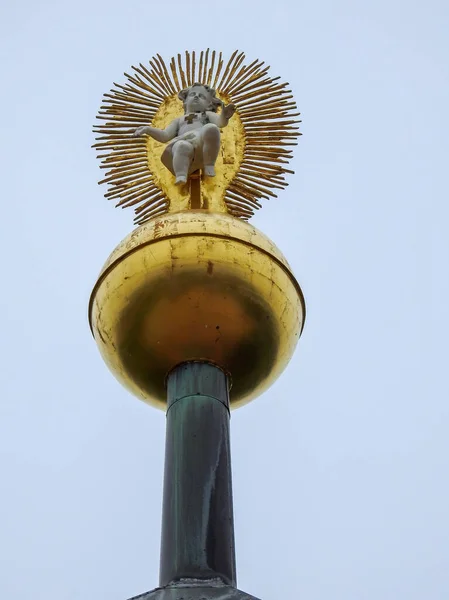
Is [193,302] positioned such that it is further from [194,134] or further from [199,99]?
[199,99]

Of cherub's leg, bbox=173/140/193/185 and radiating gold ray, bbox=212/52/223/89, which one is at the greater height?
radiating gold ray, bbox=212/52/223/89

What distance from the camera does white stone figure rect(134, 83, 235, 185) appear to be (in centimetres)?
838

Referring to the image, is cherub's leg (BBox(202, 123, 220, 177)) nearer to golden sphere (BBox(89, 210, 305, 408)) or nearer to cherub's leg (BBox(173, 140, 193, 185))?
cherub's leg (BBox(173, 140, 193, 185))

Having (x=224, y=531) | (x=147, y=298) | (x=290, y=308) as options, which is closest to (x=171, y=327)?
(x=147, y=298)

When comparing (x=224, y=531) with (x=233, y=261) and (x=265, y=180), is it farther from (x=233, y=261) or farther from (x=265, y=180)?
(x=265, y=180)

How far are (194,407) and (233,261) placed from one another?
1.03 m

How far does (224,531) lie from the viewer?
641 centimetres

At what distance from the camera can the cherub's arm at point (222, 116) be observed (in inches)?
322

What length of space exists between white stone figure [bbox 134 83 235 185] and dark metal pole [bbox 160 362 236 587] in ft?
6.18

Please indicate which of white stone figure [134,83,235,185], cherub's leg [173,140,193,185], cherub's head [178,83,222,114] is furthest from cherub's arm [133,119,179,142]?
cherub's leg [173,140,193,185]

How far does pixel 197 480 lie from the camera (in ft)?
21.6

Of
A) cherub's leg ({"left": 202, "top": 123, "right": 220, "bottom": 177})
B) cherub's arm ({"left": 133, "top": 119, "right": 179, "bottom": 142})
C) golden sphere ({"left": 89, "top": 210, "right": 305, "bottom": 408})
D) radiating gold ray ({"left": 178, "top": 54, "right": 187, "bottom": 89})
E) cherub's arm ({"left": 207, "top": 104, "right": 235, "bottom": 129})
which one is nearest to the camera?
golden sphere ({"left": 89, "top": 210, "right": 305, "bottom": 408})

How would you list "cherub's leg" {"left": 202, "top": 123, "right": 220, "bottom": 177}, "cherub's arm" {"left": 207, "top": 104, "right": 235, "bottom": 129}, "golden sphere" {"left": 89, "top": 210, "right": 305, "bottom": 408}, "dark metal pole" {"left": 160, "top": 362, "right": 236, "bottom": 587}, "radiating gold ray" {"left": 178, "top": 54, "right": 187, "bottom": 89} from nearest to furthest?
1. "dark metal pole" {"left": 160, "top": 362, "right": 236, "bottom": 587}
2. "golden sphere" {"left": 89, "top": 210, "right": 305, "bottom": 408}
3. "cherub's arm" {"left": 207, "top": 104, "right": 235, "bottom": 129}
4. "cherub's leg" {"left": 202, "top": 123, "right": 220, "bottom": 177}
5. "radiating gold ray" {"left": 178, "top": 54, "right": 187, "bottom": 89}

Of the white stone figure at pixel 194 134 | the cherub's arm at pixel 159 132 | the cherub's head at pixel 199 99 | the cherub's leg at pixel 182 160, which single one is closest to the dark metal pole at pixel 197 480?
the cherub's leg at pixel 182 160
